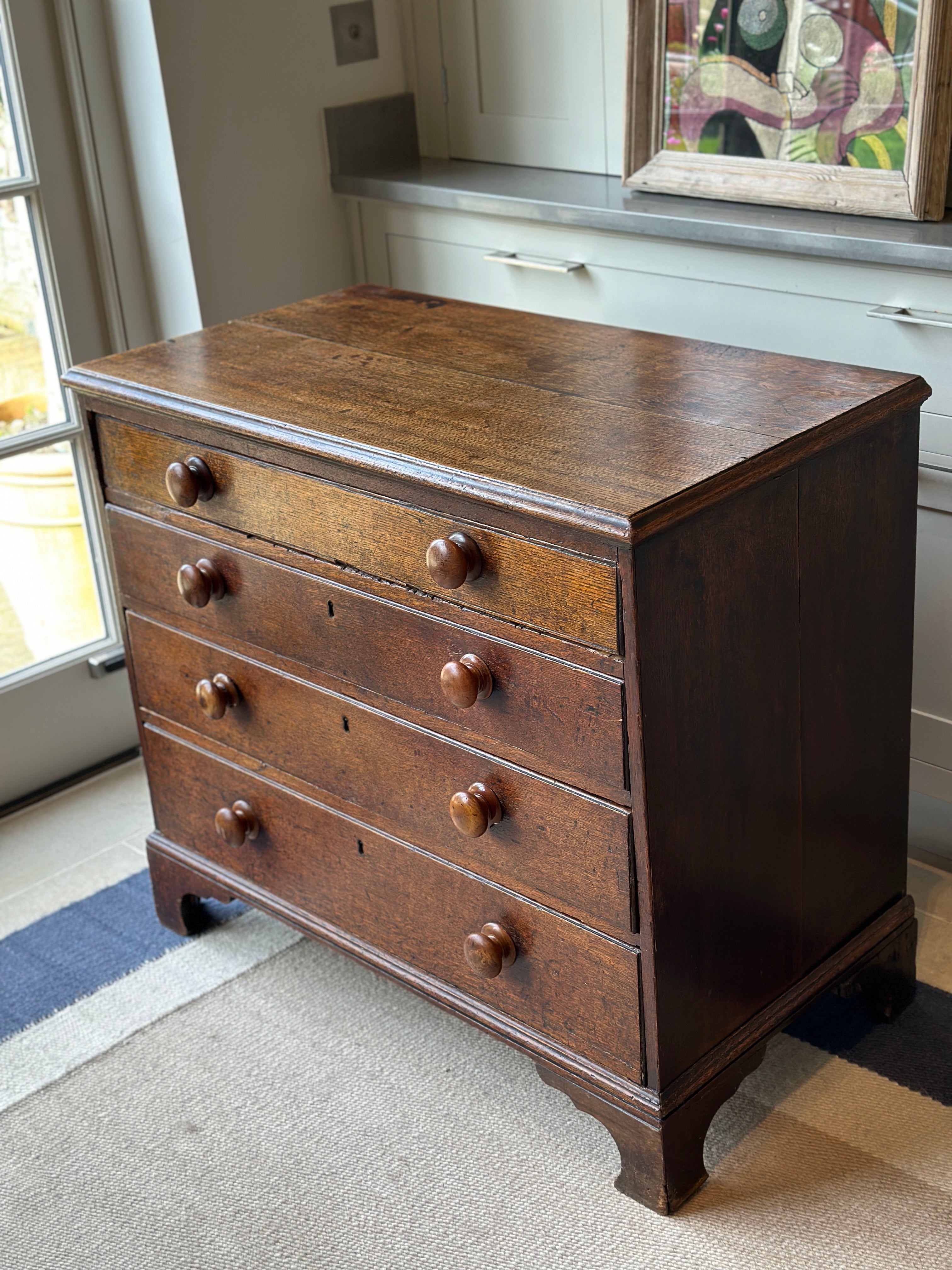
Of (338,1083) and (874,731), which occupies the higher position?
(874,731)

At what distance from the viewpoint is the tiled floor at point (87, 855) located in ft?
6.68

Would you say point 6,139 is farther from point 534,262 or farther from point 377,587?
point 377,587

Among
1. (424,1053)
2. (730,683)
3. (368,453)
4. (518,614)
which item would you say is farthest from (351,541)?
(424,1053)

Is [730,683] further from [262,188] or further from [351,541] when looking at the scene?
[262,188]

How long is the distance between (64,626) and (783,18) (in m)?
1.58

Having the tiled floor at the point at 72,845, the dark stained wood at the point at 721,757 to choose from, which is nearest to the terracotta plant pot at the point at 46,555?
the tiled floor at the point at 72,845

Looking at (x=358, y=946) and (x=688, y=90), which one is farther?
(x=688, y=90)

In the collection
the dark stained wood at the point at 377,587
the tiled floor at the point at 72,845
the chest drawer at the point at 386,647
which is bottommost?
the tiled floor at the point at 72,845

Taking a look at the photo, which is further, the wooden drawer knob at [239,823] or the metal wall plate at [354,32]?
the metal wall plate at [354,32]

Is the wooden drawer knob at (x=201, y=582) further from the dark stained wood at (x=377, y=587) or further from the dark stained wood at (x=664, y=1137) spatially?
the dark stained wood at (x=664, y=1137)

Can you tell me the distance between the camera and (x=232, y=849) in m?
1.94

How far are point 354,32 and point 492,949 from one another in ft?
5.55

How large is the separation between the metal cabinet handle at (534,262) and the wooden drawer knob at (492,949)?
3.51 ft

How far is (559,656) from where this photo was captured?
1357mm
